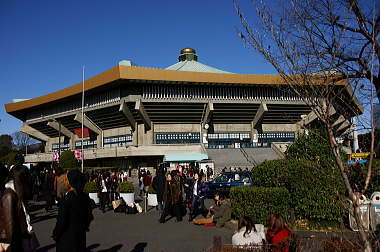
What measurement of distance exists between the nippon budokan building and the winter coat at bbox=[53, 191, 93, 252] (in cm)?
3198

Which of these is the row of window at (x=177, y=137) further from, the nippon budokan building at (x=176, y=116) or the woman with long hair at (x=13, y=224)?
the woman with long hair at (x=13, y=224)

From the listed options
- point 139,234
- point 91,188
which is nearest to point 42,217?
point 91,188

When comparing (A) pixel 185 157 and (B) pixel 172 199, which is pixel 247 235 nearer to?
(B) pixel 172 199

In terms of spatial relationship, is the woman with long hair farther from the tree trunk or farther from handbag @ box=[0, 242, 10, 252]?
the tree trunk

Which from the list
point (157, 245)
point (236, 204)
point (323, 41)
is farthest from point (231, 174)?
point (323, 41)

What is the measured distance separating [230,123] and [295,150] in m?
37.7

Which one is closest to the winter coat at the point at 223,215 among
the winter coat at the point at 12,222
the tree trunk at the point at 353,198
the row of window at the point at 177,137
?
the winter coat at the point at 12,222

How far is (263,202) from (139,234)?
3.63m

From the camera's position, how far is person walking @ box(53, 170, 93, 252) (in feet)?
15.1

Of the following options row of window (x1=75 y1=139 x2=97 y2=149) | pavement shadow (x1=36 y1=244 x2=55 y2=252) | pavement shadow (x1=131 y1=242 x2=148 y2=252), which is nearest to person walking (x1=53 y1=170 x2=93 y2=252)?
pavement shadow (x1=131 y1=242 x2=148 y2=252)

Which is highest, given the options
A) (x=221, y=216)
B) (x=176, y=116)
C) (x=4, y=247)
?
(x=176, y=116)

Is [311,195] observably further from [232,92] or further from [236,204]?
[232,92]

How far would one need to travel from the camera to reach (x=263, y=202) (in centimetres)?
1002

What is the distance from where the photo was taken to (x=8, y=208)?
167 inches
